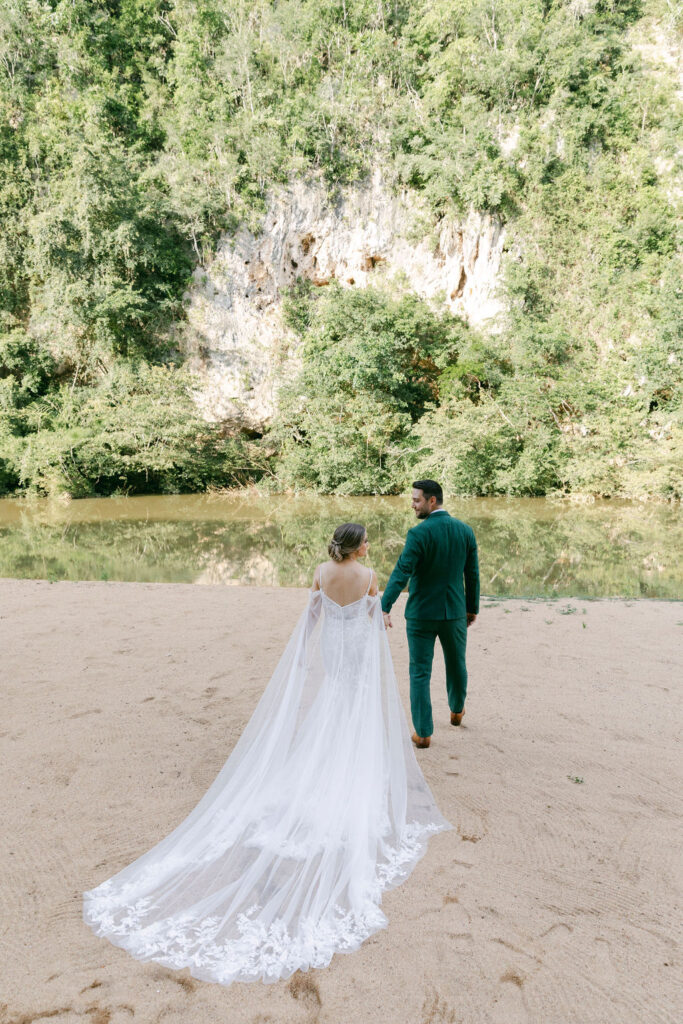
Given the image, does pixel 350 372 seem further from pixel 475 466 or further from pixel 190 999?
pixel 190 999

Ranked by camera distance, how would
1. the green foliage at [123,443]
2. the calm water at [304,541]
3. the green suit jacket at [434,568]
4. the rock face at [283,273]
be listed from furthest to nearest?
the rock face at [283,273], the green foliage at [123,443], the calm water at [304,541], the green suit jacket at [434,568]

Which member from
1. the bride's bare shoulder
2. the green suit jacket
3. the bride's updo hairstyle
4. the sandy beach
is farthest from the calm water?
the bride's updo hairstyle

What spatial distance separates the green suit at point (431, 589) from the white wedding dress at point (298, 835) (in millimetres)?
472

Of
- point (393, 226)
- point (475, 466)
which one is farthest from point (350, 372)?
point (393, 226)

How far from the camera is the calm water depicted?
10.1 meters

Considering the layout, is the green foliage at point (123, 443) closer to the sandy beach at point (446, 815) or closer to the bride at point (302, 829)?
the sandy beach at point (446, 815)

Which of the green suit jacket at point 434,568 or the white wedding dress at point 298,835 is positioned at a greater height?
the green suit jacket at point 434,568

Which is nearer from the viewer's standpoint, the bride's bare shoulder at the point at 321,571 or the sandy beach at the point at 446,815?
the sandy beach at the point at 446,815

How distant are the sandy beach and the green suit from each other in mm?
617

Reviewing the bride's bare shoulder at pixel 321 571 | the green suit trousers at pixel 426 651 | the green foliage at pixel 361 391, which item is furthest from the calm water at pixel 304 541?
the bride's bare shoulder at pixel 321 571

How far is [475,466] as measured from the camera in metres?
18.2

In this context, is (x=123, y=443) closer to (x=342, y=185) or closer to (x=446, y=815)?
(x=342, y=185)

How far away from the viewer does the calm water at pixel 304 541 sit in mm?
10094

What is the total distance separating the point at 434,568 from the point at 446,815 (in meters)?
1.35
